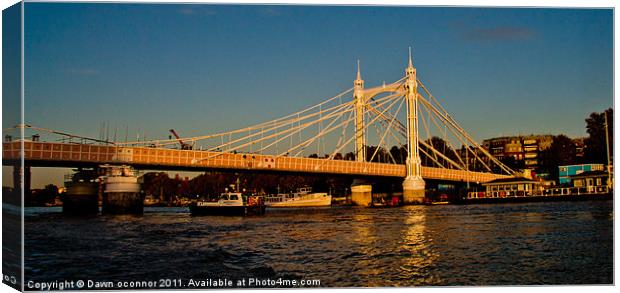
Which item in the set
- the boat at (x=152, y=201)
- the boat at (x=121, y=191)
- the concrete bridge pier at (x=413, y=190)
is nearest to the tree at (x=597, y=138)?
the boat at (x=121, y=191)

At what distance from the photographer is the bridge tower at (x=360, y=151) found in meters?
32.1

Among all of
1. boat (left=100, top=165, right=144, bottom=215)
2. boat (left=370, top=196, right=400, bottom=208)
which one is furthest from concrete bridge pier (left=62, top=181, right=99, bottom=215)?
boat (left=370, top=196, right=400, bottom=208)

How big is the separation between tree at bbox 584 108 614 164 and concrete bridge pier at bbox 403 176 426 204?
739 inches

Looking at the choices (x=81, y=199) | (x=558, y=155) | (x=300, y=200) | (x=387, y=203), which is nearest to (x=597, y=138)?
(x=558, y=155)

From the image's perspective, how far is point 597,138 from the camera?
62.5 feet

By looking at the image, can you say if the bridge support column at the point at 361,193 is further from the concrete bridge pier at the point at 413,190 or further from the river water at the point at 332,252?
the river water at the point at 332,252

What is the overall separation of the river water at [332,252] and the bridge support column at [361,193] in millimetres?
21886

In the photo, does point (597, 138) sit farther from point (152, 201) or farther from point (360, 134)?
point (360, 134)

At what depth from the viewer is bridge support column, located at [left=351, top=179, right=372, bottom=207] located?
4751 centimetres

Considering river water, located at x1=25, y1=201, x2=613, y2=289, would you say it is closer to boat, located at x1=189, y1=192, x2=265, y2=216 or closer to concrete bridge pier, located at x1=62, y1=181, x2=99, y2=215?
concrete bridge pier, located at x1=62, y1=181, x2=99, y2=215

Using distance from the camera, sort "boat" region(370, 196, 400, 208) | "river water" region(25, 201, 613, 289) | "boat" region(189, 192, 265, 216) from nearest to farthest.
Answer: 1. "river water" region(25, 201, 613, 289)
2. "boat" region(189, 192, 265, 216)
3. "boat" region(370, 196, 400, 208)

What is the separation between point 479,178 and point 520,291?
30.4m

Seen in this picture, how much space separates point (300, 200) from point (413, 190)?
1212cm

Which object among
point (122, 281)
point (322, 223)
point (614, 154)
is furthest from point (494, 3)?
point (322, 223)
